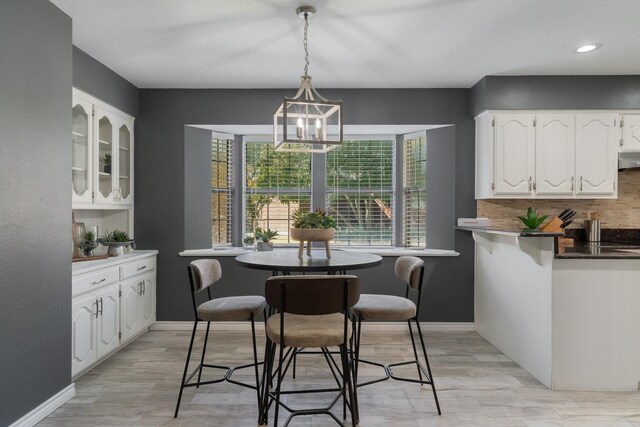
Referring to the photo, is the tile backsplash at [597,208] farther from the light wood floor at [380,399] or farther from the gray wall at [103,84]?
the gray wall at [103,84]

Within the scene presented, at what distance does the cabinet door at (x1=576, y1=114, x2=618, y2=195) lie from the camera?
13.2ft

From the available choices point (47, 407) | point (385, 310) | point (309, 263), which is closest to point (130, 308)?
point (47, 407)

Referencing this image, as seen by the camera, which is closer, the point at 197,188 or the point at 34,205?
the point at 34,205

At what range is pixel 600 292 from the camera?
2.93 metres

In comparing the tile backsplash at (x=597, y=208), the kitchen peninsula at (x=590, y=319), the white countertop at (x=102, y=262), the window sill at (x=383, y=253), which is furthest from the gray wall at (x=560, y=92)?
the white countertop at (x=102, y=262)

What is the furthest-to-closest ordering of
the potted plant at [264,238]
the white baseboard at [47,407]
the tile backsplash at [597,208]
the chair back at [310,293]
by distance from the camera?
1. the potted plant at [264,238]
2. the tile backsplash at [597,208]
3. the white baseboard at [47,407]
4. the chair back at [310,293]

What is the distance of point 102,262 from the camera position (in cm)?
337

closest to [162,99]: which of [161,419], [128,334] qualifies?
[128,334]

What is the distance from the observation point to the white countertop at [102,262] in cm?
304

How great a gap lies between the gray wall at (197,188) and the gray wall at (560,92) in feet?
9.86

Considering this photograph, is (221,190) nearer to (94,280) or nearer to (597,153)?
(94,280)

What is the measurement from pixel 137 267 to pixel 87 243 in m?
0.57

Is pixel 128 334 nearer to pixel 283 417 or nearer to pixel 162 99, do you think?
pixel 283 417

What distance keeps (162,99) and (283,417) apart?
11.3 ft
